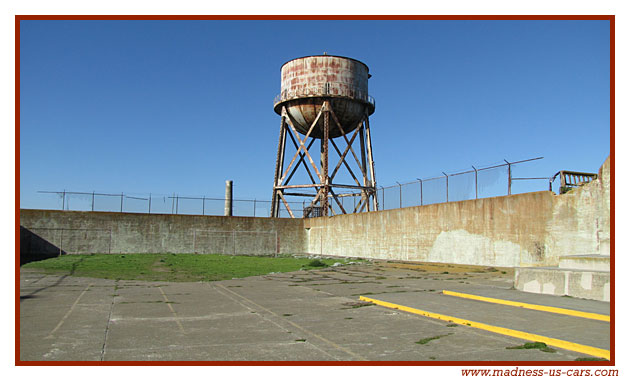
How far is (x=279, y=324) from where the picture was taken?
7.85 meters

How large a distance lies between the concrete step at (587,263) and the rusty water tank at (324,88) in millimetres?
26445

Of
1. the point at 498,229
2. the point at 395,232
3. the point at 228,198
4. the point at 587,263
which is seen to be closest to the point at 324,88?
the point at 228,198

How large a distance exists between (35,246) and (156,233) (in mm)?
6946

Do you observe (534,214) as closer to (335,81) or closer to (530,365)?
(530,365)

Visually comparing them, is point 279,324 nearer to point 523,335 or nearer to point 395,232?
point 523,335

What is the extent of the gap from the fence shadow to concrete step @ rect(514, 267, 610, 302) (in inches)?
1070

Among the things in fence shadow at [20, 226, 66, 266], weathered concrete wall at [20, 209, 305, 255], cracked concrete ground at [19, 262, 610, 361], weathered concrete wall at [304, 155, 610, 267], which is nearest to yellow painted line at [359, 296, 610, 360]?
cracked concrete ground at [19, 262, 610, 361]

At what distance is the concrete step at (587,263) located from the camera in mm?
10523

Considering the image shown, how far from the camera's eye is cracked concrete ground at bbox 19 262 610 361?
5.82 m

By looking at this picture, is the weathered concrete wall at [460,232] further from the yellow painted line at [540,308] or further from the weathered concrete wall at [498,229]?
the yellow painted line at [540,308]

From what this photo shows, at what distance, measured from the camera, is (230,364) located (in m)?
5.26

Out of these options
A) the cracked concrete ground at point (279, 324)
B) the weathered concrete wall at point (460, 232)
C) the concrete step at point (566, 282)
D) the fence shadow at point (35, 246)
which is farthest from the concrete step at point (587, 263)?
the fence shadow at point (35, 246)

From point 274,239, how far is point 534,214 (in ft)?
70.6

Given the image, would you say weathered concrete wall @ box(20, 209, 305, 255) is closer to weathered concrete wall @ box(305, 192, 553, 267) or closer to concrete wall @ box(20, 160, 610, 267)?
concrete wall @ box(20, 160, 610, 267)
